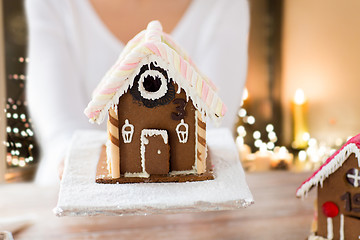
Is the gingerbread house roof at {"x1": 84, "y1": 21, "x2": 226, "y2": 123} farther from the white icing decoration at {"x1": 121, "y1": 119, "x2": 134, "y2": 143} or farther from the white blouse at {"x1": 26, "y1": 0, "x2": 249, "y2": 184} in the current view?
the white blouse at {"x1": 26, "y1": 0, "x2": 249, "y2": 184}

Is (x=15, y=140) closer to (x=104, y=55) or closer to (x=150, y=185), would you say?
(x=104, y=55)

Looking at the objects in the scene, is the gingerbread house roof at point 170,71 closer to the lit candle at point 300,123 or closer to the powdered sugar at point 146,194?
the powdered sugar at point 146,194

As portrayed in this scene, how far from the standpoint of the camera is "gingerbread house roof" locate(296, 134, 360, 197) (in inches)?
28.6

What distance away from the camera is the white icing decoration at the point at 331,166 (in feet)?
2.39

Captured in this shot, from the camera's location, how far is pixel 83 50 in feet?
4.42

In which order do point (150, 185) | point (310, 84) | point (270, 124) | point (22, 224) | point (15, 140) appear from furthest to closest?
point (270, 124) → point (310, 84) → point (15, 140) → point (22, 224) → point (150, 185)

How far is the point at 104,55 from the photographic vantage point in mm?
1296

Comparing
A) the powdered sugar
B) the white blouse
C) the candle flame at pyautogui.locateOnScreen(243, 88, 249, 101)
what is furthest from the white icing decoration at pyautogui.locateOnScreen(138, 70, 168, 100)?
the candle flame at pyautogui.locateOnScreen(243, 88, 249, 101)

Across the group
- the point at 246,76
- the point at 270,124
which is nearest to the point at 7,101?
the point at 246,76

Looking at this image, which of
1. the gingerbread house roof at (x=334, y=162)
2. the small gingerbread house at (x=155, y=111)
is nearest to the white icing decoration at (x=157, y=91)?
the small gingerbread house at (x=155, y=111)

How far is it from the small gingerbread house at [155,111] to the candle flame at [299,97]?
98 cm

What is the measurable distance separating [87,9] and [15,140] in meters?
0.46

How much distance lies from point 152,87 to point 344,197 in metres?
0.41

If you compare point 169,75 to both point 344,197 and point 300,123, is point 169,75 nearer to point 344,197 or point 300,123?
point 344,197
